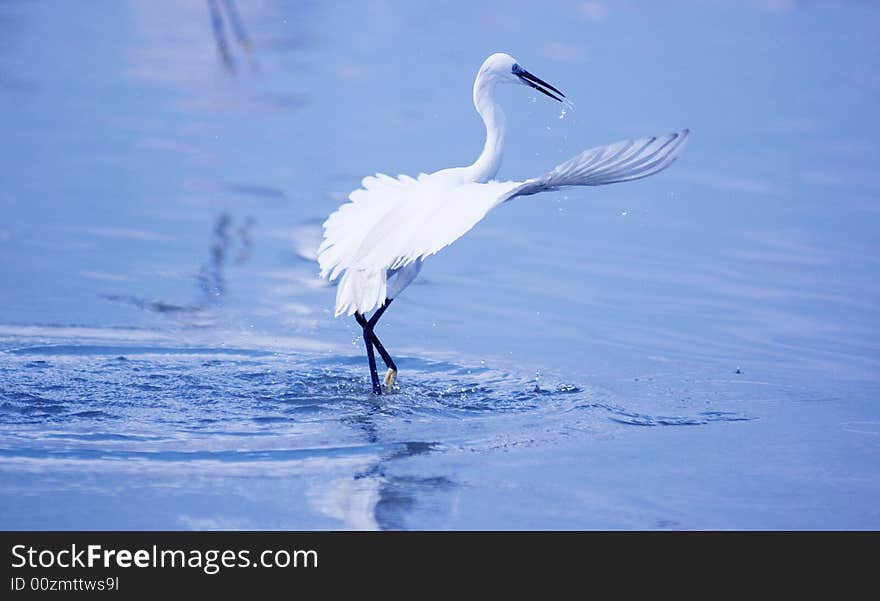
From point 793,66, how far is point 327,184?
629cm

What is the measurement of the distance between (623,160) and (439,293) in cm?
301

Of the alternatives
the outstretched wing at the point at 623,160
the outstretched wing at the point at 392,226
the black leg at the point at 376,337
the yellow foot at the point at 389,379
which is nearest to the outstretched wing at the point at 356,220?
the outstretched wing at the point at 392,226

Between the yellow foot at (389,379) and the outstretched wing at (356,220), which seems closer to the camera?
the outstretched wing at (356,220)

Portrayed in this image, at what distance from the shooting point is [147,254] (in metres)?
9.72

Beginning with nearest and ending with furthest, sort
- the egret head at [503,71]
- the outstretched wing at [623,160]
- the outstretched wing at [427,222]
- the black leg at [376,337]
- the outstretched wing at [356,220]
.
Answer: the outstretched wing at [623,160] < the outstretched wing at [427,222] < the outstretched wing at [356,220] < the black leg at [376,337] < the egret head at [503,71]

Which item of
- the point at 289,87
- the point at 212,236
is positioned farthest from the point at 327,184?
the point at 289,87

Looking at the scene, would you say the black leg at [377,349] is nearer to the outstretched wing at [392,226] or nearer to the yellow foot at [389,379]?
the yellow foot at [389,379]

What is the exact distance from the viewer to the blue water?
6.11m

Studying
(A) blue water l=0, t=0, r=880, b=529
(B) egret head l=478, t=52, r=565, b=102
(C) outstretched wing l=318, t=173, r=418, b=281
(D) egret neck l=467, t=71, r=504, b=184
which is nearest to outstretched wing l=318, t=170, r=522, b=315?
(C) outstretched wing l=318, t=173, r=418, b=281

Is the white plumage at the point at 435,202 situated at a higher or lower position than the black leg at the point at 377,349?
higher

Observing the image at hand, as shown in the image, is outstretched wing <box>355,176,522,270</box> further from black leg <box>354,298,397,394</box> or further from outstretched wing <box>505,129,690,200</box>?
black leg <box>354,298,397,394</box>

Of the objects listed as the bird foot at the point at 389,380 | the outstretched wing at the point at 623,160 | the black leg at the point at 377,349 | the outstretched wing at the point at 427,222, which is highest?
the outstretched wing at the point at 623,160

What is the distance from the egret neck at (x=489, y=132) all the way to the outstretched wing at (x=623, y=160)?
143 cm

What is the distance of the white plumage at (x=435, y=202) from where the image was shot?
6395mm
